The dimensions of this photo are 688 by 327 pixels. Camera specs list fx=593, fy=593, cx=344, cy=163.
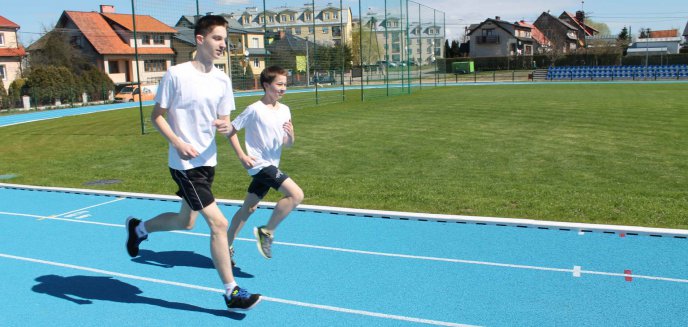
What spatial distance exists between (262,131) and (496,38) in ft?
317

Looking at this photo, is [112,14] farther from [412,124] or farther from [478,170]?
[478,170]

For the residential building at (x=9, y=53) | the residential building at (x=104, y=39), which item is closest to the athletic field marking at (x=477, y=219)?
the residential building at (x=9, y=53)

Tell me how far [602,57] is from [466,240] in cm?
6901

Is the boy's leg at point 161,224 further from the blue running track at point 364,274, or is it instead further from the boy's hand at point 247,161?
the boy's hand at point 247,161

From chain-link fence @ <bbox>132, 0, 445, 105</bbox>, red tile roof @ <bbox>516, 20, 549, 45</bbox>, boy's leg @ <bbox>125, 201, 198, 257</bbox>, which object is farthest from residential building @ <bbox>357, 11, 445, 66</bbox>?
red tile roof @ <bbox>516, 20, 549, 45</bbox>

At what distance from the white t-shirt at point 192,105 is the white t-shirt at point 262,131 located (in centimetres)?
70

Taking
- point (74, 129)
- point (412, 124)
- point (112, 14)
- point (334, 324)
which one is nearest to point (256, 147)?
point (334, 324)

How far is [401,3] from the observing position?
3628 centimetres

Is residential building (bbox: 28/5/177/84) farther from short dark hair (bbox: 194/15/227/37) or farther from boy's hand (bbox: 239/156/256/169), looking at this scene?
short dark hair (bbox: 194/15/227/37)

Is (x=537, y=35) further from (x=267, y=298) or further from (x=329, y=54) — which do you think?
(x=267, y=298)

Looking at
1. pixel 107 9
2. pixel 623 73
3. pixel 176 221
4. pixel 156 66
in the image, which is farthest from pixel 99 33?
pixel 176 221

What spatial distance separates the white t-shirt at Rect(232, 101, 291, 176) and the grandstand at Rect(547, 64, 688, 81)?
55.5 m

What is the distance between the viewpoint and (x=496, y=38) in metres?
96.4

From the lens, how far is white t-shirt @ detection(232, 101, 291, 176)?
218 inches
